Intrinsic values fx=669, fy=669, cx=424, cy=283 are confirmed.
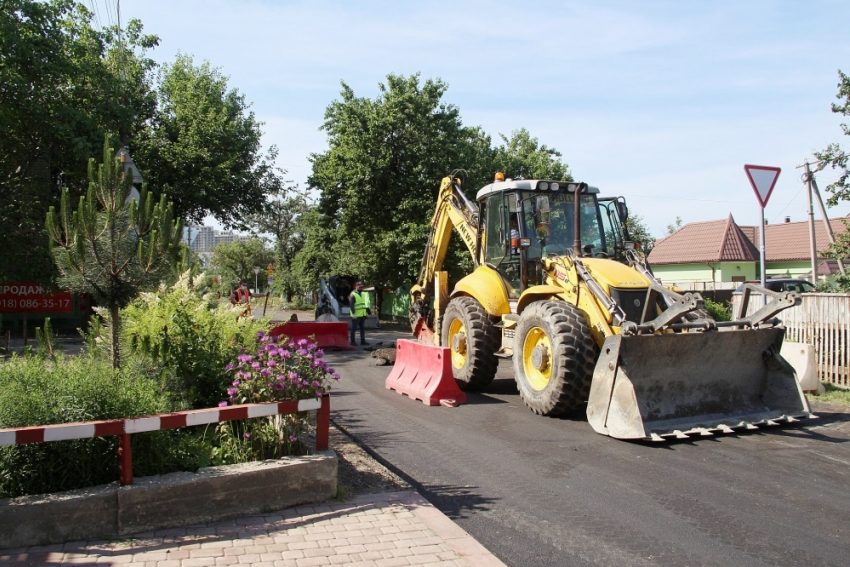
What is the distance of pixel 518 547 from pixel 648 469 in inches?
90.2

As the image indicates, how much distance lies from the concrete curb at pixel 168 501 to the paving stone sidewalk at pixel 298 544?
0.26 ft

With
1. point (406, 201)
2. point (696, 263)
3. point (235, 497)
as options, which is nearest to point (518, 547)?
point (235, 497)

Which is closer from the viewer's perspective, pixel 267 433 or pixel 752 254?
pixel 267 433

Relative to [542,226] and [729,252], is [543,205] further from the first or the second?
[729,252]

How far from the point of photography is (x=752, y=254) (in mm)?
42312

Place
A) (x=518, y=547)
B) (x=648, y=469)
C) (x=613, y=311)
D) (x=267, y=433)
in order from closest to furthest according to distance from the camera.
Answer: (x=518, y=547), (x=267, y=433), (x=648, y=469), (x=613, y=311)

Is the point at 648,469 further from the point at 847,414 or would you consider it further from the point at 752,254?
the point at 752,254

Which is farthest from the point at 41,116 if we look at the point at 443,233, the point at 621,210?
the point at 621,210

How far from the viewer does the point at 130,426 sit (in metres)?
4.55

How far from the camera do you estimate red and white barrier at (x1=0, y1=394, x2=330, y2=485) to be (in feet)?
13.9

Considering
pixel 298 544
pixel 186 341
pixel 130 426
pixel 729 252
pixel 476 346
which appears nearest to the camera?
pixel 298 544

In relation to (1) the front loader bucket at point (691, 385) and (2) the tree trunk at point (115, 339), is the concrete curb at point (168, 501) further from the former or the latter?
(1) the front loader bucket at point (691, 385)

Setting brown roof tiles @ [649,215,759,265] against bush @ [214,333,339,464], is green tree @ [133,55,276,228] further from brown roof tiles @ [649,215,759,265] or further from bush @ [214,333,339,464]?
brown roof tiles @ [649,215,759,265]

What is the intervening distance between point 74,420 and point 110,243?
1583mm
